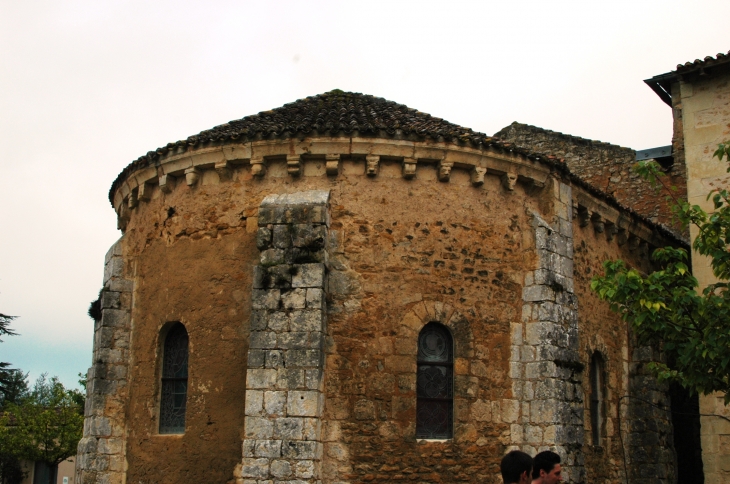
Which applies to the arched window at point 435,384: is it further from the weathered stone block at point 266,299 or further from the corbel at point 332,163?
the corbel at point 332,163

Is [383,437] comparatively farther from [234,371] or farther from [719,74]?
[719,74]

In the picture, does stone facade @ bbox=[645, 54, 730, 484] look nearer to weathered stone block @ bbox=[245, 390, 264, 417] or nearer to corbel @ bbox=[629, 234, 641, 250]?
corbel @ bbox=[629, 234, 641, 250]

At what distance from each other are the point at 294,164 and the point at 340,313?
2.22m

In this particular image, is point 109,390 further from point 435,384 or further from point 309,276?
point 435,384

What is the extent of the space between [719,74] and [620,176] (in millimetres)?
4734

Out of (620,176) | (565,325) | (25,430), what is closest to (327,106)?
(565,325)

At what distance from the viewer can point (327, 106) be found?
14.1m

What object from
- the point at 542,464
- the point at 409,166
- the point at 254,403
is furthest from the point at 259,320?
the point at 542,464

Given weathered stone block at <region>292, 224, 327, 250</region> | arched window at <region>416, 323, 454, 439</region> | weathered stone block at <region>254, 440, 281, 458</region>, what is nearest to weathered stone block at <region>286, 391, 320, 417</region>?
weathered stone block at <region>254, 440, 281, 458</region>

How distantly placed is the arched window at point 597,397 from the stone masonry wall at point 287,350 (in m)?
5.57

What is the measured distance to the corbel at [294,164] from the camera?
11.9 meters

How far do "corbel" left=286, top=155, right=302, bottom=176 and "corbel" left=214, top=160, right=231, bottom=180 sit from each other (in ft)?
3.10

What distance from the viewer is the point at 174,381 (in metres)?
12.6

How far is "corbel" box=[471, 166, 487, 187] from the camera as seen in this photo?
12195 millimetres
